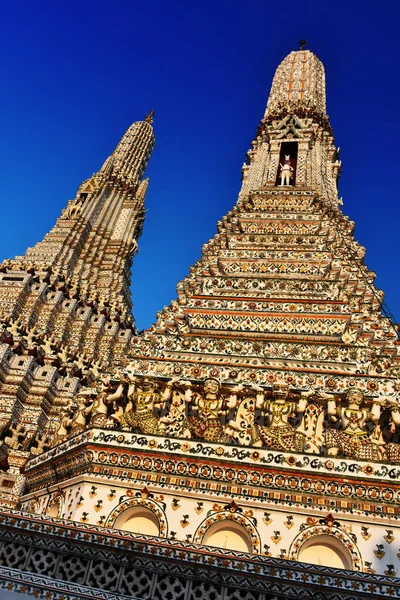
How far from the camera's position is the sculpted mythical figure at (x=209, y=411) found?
10.0 meters

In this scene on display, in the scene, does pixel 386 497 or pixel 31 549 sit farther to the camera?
pixel 386 497

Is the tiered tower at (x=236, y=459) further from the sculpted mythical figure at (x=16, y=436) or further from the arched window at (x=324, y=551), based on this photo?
the sculpted mythical figure at (x=16, y=436)

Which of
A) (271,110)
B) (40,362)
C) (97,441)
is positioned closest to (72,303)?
(40,362)

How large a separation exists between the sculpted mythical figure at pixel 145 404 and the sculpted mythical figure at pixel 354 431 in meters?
3.00

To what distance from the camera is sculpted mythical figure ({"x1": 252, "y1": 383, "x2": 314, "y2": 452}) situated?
31.7 ft

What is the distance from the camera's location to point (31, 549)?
22.7ft

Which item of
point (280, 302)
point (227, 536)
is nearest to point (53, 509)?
point (227, 536)

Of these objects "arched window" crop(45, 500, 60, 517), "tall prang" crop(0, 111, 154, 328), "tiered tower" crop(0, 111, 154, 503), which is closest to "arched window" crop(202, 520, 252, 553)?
"arched window" crop(45, 500, 60, 517)

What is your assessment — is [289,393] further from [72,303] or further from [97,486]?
[72,303]

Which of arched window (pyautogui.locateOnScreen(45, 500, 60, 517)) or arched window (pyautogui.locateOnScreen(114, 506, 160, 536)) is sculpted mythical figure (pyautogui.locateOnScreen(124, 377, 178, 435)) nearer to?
arched window (pyautogui.locateOnScreen(114, 506, 160, 536))

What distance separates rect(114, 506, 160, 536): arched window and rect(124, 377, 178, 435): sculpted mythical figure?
1.35 metres

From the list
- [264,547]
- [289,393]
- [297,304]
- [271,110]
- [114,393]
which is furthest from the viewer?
[271,110]

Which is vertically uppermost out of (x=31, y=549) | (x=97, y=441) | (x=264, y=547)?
(x=97, y=441)

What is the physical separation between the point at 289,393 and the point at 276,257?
5.88m
